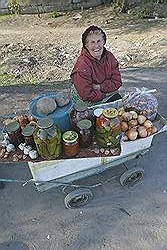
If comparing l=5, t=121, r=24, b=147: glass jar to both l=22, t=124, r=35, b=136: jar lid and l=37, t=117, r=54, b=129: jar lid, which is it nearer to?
l=22, t=124, r=35, b=136: jar lid

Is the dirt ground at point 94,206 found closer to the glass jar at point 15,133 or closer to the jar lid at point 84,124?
the glass jar at point 15,133

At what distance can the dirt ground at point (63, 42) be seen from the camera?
592cm

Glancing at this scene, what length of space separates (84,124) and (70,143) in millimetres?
204

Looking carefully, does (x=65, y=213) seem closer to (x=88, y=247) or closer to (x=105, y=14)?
(x=88, y=247)

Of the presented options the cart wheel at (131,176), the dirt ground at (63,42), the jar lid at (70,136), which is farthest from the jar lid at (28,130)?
the dirt ground at (63,42)

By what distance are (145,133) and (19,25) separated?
5414 mm

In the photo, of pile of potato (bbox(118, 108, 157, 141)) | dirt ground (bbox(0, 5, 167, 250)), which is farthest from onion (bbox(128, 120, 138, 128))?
dirt ground (bbox(0, 5, 167, 250))

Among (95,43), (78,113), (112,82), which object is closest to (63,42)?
(112,82)

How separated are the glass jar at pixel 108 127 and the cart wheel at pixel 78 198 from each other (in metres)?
0.51

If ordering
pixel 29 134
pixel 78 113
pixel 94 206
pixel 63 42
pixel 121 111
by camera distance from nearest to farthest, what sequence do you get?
pixel 29 134, pixel 78 113, pixel 121 111, pixel 94 206, pixel 63 42

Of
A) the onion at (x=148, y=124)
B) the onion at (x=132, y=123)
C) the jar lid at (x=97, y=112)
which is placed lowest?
the onion at (x=148, y=124)

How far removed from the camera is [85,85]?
135 inches

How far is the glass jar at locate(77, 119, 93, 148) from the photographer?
120 inches

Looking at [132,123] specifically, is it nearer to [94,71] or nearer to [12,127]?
[94,71]
